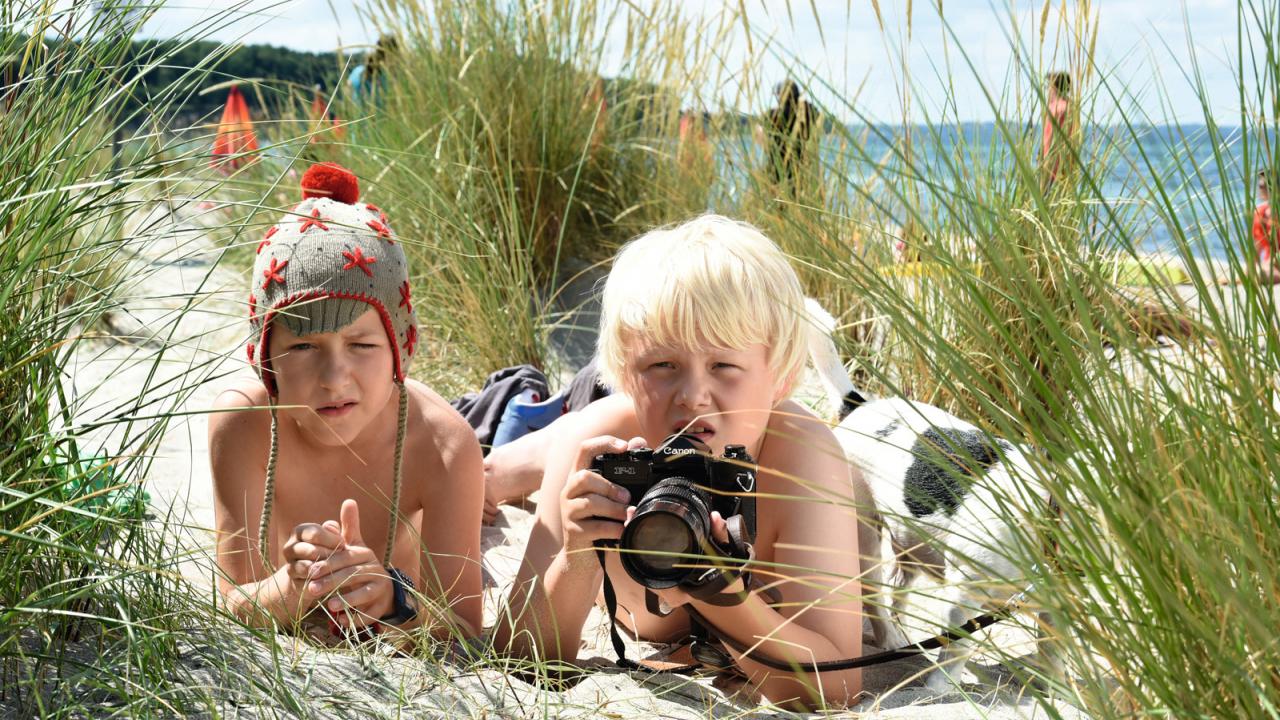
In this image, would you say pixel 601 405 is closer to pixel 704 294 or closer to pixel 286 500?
pixel 704 294

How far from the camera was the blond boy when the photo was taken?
6.28 ft

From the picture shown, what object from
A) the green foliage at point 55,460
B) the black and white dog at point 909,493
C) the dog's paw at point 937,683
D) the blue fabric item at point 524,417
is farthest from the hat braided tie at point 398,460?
the blue fabric item at point 524,417

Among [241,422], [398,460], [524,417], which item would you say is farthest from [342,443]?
[524,417]

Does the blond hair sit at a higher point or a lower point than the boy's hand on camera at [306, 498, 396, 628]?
higher

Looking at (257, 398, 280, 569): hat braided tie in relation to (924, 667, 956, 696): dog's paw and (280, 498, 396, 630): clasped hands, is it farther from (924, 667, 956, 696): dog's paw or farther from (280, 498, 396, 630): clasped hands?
(924, 667, 956, 696): dog's paw

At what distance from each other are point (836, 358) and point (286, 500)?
1.34 metres

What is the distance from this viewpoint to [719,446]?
2023 millimetres

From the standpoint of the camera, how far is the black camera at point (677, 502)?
5.10 ft

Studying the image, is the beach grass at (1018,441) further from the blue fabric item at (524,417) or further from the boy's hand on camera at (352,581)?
the blue fabric item at (524,417)

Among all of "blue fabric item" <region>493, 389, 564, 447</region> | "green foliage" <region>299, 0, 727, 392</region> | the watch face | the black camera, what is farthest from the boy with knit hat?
"green foliage" <region>299, 0, 727, 392</region>

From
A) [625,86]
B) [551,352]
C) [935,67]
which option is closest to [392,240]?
[935,67]

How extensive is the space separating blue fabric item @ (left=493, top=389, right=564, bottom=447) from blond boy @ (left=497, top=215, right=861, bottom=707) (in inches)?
52.5

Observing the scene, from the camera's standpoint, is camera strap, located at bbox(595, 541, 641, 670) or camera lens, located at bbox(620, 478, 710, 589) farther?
camera strap, located at bbox(595, 541, 641, 670)

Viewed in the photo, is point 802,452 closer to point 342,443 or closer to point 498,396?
point 342,443
